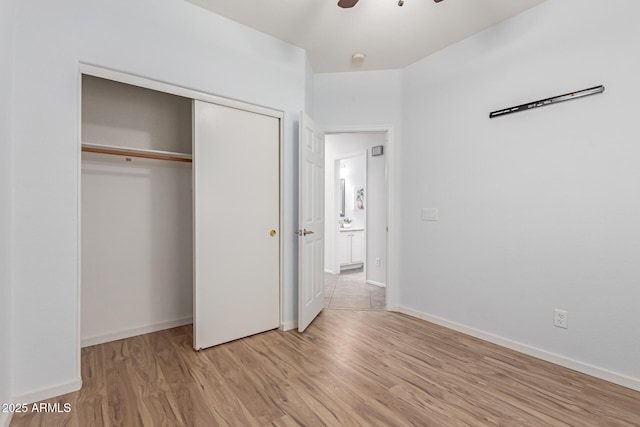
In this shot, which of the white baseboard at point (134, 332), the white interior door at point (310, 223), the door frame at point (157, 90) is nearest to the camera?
the door frame at point (157, 90)

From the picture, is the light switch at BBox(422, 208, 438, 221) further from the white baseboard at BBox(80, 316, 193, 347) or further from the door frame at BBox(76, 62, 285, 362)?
the white baseboard at BBox(80, 316, 193, 347)

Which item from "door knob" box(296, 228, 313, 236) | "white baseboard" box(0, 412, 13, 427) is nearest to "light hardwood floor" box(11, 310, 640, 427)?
"white baseboard" box(0, 412, 13, 427)

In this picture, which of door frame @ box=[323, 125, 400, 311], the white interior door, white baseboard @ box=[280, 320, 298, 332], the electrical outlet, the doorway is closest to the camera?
the electrical outlet

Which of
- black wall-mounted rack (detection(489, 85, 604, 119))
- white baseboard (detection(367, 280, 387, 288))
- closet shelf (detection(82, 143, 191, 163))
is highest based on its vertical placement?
black wall-mounted rack (detection(489, 85, 604, 119))

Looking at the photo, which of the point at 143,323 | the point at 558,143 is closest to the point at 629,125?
the point at 558,143

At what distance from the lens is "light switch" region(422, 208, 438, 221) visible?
123 inches

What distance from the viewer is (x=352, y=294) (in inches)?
164

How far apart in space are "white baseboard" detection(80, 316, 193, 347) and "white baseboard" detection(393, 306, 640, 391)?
8.19 feet

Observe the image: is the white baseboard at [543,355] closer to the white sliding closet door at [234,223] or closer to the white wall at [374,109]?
the white wall at [374,109]

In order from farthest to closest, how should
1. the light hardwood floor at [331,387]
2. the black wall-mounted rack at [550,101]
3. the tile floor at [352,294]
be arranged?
the tile floor at [352,294] → the black wall-mounted rack at [550,101] → the light hardwood floor at [331,387]

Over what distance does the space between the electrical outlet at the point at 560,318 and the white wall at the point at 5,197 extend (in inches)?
138

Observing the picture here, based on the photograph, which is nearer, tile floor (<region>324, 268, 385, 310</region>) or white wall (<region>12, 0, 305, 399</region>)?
white wall (<region>12, 0, 305, 399</region>)

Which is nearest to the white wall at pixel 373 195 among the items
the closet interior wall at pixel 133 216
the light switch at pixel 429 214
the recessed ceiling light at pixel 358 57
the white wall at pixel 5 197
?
the light switch at pixel 429 214

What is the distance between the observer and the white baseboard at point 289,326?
2895mm
